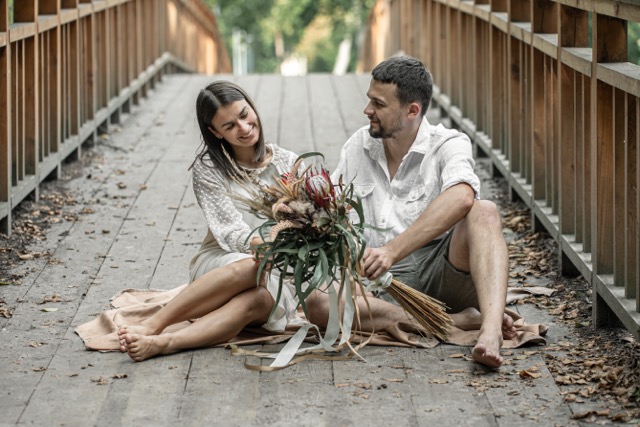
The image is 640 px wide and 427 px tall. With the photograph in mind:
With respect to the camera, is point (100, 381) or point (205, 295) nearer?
point (100, 381)

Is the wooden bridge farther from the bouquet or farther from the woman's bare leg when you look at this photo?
the bouquet

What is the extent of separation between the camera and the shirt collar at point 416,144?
15.8 feet

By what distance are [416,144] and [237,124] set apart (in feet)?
2.36

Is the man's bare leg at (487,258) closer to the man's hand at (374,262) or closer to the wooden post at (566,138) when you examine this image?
the man's hand at (374,262)

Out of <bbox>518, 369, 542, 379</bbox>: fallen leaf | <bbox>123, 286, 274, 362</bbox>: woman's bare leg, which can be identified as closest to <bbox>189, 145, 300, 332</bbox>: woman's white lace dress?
<bbox>123, 286, 274, 362</bbox>: woman's bare leg

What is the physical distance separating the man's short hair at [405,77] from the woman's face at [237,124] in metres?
0.51

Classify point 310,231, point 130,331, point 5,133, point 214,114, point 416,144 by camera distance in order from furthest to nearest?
1. point 5,133
2. point 416,144
3. point 214,114
4. point 130,331
5. point 310,231

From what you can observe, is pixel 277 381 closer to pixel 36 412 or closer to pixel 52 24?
pixel 36 412

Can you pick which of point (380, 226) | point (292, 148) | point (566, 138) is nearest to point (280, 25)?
point (292, 148)

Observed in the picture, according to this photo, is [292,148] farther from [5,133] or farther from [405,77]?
[405,77]

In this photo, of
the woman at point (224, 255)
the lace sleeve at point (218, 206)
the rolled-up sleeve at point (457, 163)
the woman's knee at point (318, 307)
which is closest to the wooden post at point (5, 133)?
the woman at point (224, 255)

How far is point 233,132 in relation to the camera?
15.5ft

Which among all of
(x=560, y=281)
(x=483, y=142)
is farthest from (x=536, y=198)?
(x=483, y=142)

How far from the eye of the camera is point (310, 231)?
4.31 metres
